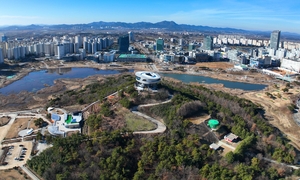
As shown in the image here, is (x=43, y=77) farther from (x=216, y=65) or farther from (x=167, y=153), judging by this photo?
(x=216, y=65)

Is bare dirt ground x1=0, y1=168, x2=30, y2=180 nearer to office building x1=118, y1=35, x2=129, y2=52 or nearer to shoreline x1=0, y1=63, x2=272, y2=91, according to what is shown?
shoreline x1=0, y1=63, x2=272, y2=91

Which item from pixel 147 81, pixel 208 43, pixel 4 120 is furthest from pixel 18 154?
pixel 208 43

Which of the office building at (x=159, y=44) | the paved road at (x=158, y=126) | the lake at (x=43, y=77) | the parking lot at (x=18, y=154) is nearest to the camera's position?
the parking lot at (x=18, y=154)

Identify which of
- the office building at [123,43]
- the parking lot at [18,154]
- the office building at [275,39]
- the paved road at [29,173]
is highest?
the office building at [275,39]

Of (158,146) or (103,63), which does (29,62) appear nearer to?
(103,63)

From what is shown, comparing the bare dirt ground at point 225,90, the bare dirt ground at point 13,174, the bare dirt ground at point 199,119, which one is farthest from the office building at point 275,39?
the bare dirt ground at point 13,174

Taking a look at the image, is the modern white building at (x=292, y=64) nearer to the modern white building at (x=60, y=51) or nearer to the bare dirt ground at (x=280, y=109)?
the bare dirt ground at (x=280, y=109)

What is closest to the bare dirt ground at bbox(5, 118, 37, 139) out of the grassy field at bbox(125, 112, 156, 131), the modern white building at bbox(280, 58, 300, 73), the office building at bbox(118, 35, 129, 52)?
the grassy field at bbox(125, 112, 156, 131)
